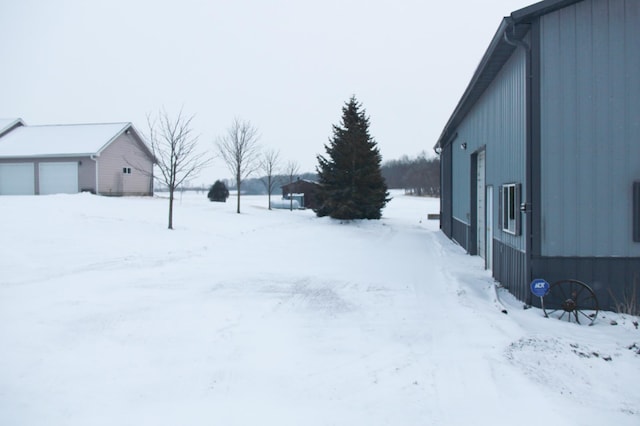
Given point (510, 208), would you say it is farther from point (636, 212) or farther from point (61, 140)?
point (61, 140)

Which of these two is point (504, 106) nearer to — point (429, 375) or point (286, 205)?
point (429, 375)

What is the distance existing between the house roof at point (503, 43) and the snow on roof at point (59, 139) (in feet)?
78.1

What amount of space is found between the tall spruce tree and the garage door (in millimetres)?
16953

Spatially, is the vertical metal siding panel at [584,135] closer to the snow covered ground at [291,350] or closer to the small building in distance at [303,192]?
the snow covered ground at [291,350]

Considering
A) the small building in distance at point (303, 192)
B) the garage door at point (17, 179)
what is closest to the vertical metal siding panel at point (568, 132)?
the garage door at point (17, 179)

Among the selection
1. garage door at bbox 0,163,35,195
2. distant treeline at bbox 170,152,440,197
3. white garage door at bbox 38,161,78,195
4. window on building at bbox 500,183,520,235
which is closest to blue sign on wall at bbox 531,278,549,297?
window on building at bbox 500,183,520,235

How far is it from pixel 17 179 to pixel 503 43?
30.2 metres

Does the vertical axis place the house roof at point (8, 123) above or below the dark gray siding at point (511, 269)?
above

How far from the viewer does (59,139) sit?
31.9 meters

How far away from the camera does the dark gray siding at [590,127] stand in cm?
776

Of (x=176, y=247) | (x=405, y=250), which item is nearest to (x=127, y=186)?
(x=176, y=247)

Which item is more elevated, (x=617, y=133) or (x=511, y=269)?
(x=617, y=133)

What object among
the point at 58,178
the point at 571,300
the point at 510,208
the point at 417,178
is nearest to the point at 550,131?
the point at 510,208

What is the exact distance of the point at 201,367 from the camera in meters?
5.50
